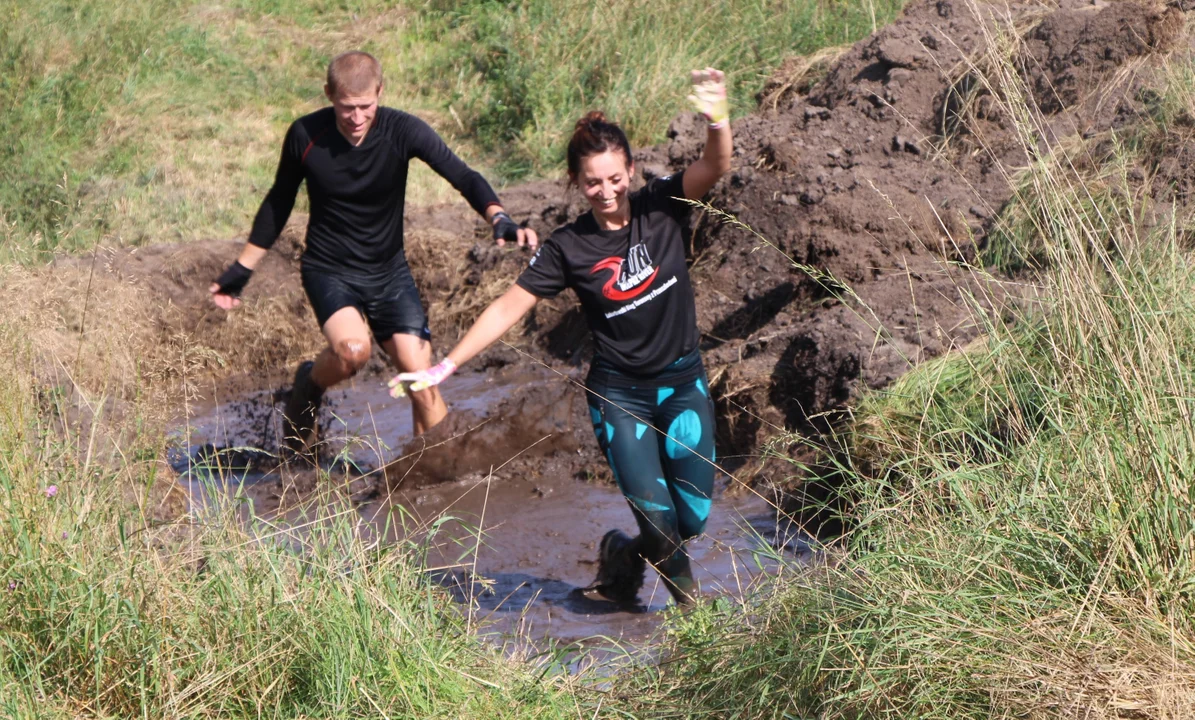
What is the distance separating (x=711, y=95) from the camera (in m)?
4.10

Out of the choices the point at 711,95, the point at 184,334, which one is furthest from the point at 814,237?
the point at 184,334

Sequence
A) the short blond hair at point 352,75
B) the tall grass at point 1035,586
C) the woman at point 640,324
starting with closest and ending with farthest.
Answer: the tall grass at point 1035,586, the woman at point 640,324, the short blond hair at point 352,75

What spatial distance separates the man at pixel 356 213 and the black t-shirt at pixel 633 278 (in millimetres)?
1268

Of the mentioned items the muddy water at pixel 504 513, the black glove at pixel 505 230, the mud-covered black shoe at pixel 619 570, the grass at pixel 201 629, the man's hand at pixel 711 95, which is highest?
the man's hand at pixel 711 95

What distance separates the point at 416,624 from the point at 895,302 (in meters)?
3.86

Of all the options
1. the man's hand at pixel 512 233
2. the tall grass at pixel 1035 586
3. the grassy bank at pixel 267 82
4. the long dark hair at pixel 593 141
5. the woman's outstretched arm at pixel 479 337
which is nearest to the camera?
the tall grass at pixel 1035 586

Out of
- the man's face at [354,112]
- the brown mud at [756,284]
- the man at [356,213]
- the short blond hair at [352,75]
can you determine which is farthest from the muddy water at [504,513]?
the short blond hair at [352,75]

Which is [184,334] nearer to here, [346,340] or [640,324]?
[640,324]

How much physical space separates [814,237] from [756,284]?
0.54m

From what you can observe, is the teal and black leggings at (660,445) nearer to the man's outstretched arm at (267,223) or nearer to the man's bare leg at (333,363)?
the man's bare leg at (333,363)

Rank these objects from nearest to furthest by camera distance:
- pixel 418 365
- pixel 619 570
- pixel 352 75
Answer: pixel 619 570 → pixel 352 75 → pixel 418 365

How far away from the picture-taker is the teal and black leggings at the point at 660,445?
4.44 meters

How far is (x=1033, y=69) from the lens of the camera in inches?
319

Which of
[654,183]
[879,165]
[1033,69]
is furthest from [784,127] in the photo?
[654,183]
